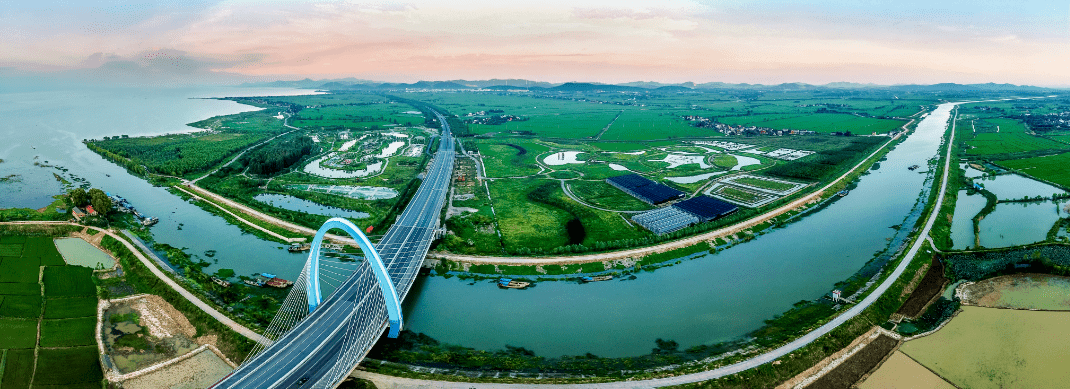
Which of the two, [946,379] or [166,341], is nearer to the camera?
[946,379]

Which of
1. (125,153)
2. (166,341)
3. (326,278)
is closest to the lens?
(166,341)

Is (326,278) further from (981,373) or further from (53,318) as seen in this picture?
(981,373)

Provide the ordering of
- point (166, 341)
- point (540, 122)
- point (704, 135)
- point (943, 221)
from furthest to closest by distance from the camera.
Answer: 1. point (540, 122)
2. point (704, 135)
3. point (943, 221)
4. point (166, 341)

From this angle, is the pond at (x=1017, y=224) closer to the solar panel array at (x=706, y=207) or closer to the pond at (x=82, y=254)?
the solar panel array at (x=706, y=207)

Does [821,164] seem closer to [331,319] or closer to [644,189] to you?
[644,189]

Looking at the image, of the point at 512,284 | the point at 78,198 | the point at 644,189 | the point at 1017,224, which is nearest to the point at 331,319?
the point at 512,284

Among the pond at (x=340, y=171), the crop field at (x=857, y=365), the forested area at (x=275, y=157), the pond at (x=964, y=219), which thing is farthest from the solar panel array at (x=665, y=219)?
the forested area at (x=275, y=157)

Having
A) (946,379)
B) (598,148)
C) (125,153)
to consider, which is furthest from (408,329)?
(125,153)

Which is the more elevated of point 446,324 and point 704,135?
point 704,135
